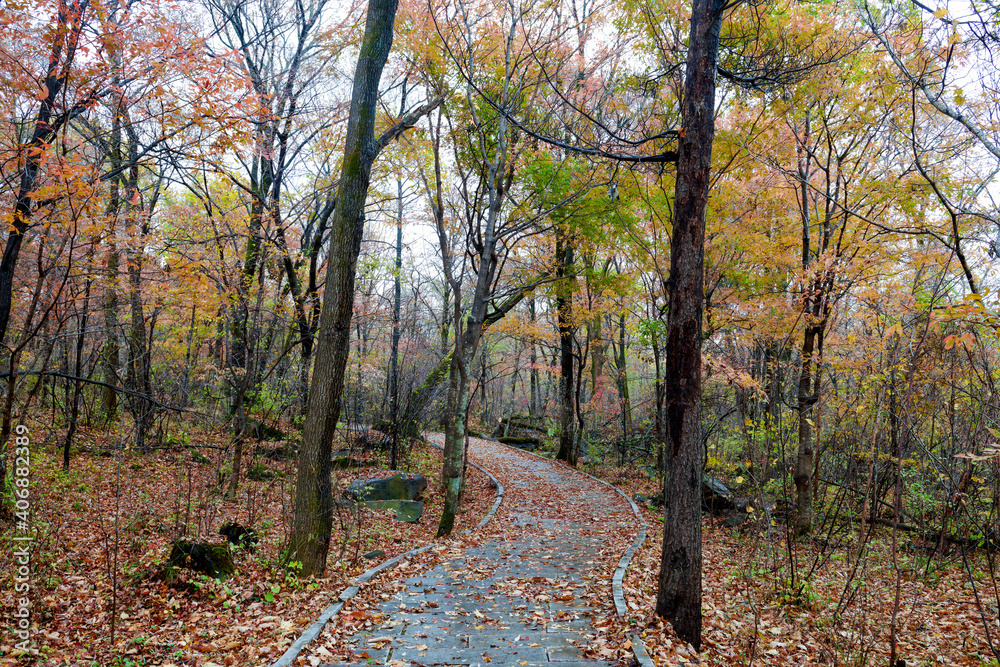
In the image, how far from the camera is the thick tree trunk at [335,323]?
6258 millimetres

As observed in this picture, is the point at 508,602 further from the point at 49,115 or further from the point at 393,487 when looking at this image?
the point at 49,115

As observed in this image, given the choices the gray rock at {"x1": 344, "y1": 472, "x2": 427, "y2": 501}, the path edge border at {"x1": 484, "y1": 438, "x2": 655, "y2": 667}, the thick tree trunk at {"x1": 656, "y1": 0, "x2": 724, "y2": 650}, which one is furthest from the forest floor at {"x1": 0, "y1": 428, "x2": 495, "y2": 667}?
the thick tree trunk at {"x1": 656, "y1": 0, "x2": 724, "y2": 650}

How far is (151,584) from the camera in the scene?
18.8ft

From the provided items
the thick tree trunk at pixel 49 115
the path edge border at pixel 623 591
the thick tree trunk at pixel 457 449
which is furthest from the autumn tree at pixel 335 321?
the path edge border at pixel 623 591

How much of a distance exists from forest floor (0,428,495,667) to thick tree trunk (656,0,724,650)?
3.55m

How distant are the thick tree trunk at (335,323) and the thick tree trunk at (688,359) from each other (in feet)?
12.4

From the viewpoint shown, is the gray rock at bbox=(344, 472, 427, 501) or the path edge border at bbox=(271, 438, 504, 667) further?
the gray rock at bbox=(344, 472, 427, 501)

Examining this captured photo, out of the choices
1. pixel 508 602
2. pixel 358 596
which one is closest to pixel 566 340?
pixel 508 602

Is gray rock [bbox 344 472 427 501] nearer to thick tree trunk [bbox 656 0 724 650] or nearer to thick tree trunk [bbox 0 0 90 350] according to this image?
thick tree trunk [bbox 0 0 90 350]

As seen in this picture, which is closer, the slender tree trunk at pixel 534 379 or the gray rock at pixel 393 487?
the gray rock at pixel 393 487

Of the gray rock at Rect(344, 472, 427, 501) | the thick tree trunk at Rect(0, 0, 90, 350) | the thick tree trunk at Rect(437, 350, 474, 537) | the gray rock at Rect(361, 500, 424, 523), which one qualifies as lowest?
the gray rock at Rect(361, 500, 424, 523)

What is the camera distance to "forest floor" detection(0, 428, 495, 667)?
448cm

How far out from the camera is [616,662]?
4.25 m

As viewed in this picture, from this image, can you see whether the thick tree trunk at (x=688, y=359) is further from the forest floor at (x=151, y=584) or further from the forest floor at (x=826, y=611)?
the forest floor at (x=151, y=584)
